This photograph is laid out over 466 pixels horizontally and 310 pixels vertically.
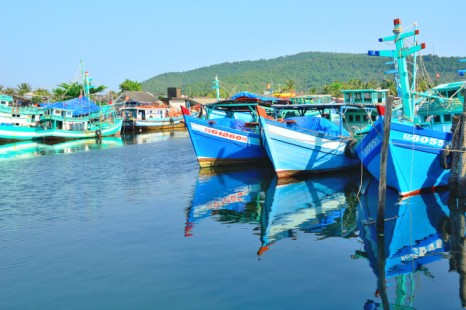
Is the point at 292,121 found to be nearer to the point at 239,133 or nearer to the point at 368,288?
the point at 239,133

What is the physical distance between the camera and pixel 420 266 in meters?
12.8

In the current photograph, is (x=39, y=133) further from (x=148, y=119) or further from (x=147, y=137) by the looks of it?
(x=148, y=119)

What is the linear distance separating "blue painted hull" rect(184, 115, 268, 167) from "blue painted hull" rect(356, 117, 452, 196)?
10596mm

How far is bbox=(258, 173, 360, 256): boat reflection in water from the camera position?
16.6 meters

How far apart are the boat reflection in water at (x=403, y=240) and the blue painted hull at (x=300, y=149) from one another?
561 centimetres

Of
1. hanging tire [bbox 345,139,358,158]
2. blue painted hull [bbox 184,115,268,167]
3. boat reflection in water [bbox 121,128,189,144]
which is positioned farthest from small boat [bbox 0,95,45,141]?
hanging tire [bbox 345,139,358,158]

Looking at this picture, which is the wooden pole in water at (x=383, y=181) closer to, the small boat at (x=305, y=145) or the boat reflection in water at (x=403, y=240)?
the boat reflection in water at (x=403, y=240)

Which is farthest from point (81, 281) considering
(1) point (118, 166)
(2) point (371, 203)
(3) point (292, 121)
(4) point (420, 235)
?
(1) point (118, 166)

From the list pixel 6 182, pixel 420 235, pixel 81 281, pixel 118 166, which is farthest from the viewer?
pixel 118 166

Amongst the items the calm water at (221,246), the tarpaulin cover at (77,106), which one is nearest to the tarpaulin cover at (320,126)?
the calm water at (221,246)

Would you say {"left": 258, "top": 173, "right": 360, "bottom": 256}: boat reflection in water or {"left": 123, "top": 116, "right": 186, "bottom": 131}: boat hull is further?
{"left": 123, "top": 116, "right": 186, "bottom": 131}: boat hull

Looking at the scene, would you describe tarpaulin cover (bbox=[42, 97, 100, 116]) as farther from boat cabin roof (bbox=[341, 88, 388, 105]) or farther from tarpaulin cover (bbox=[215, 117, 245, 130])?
boat cabin roof (bbox=[341, 88, 388, 105])

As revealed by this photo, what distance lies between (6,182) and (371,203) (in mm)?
20734

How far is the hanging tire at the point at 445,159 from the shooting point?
1997cm
